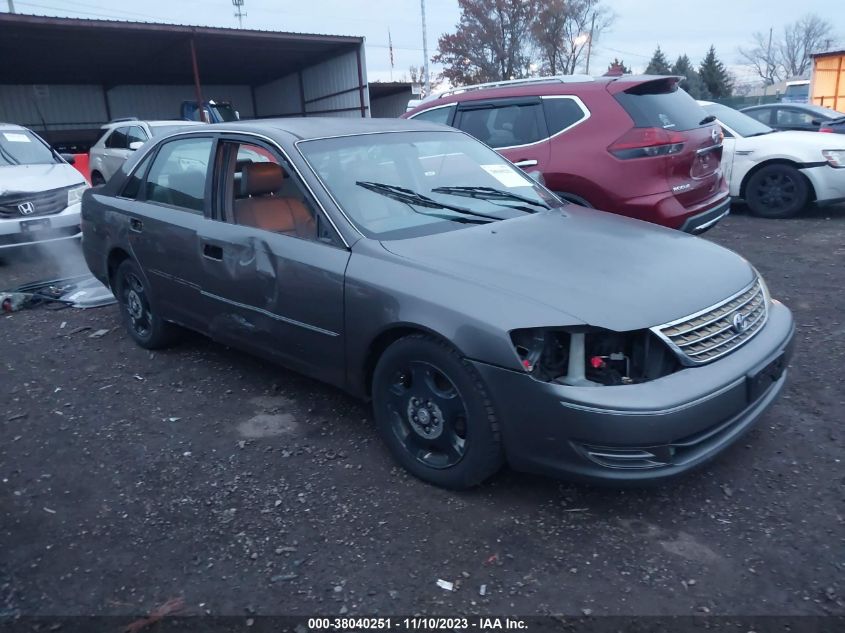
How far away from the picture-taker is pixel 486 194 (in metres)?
4.07

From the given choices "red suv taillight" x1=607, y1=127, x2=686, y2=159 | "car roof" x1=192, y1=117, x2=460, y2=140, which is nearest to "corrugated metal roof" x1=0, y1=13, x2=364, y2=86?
"car roof" x1=192, y1=117, x2=460, y2=140

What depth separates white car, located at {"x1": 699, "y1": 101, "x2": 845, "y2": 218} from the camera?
859 centimetres

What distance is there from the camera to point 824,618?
2.37m

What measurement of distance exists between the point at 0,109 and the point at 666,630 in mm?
26667

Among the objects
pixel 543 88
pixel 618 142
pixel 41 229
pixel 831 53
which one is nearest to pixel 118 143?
pixel 41 229

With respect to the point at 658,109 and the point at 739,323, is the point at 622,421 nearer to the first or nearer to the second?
the point at 739,323

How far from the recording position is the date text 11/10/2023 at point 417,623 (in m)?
2.43

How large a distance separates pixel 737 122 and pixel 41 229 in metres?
8.96

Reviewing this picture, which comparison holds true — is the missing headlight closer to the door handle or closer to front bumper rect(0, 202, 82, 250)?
the door handle

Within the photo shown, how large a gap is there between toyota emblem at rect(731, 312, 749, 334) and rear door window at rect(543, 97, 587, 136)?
10.9ft

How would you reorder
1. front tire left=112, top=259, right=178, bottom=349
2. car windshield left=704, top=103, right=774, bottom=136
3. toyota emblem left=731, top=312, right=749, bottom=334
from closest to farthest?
toyota emblem left=731, top=312, right=749, bottom=334 < front tire left=112, top=259, right=178, bottom=349 < car windshield left=704, top=103, right=774, bottom=136

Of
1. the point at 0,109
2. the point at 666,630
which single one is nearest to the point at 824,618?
the point at 666,630

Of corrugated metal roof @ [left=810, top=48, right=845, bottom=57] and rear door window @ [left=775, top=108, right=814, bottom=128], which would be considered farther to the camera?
corrugated metal roof @ [left=810, top=48, right=845, bottom=57]

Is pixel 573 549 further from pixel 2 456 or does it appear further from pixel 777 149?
pixel 777 149
